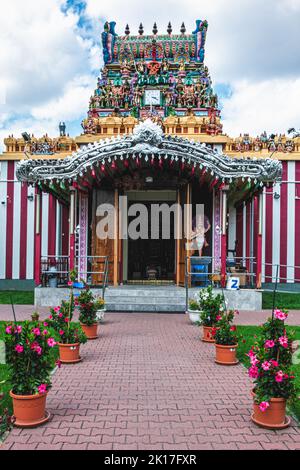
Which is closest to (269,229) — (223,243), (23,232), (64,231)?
(223,243)

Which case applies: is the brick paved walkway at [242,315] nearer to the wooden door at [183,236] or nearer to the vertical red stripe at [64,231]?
the wooden door at [183,236]

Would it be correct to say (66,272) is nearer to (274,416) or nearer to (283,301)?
(283,301)

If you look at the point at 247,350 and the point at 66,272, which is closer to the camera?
the point at 247,350

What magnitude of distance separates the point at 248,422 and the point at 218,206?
34.6ft

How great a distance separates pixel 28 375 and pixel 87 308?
415cm

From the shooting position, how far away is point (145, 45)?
21.2 metres

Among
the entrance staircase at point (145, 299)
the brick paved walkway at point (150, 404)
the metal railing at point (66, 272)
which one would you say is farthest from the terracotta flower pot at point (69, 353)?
the metal railing at point (66, 272)

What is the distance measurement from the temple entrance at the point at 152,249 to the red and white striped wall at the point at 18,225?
3.20 m

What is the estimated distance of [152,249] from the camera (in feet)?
59.0

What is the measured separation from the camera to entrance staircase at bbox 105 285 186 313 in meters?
12.6

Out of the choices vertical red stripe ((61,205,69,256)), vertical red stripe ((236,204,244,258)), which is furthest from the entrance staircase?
vertical red stripe ((61,205,69,256))

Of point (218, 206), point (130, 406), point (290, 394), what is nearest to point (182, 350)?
point (130, 406)

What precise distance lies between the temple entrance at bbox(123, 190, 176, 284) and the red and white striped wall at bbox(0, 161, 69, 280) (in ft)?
10.5

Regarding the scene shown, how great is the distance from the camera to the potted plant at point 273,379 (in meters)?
4.67
